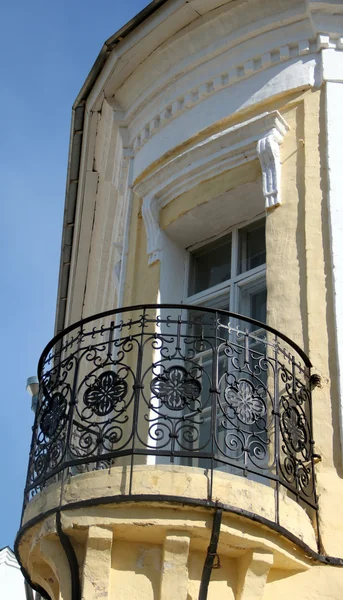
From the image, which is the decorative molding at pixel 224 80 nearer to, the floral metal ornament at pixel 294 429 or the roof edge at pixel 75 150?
the roof edge at pixel 75 150

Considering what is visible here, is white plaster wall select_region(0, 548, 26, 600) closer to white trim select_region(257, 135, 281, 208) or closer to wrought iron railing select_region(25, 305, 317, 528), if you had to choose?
wrought iron railing select_region(25, 305, 317, 528)

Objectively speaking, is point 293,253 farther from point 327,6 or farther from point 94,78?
point 94,78

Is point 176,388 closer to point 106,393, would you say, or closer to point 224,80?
point 106,393

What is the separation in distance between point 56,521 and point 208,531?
3.14 feet

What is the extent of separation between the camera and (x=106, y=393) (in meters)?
7.76

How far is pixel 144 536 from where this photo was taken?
7297 millimetres

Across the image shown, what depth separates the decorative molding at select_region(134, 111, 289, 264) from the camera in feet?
30.5

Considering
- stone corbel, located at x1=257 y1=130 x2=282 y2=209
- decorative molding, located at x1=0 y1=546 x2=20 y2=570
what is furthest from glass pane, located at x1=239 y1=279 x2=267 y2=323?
decorative molding, located at x1=0 y1=546 x2=20 y2=570

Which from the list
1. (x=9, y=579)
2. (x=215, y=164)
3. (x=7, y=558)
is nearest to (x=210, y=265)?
(x=215, y=164)

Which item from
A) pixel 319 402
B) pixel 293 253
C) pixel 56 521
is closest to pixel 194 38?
pixel 293 253

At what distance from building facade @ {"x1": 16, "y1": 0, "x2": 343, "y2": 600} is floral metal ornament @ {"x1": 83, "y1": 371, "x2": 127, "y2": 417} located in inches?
0.5

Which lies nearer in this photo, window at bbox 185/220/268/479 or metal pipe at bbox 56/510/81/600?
metal pipe at bbox 56/510/81/600

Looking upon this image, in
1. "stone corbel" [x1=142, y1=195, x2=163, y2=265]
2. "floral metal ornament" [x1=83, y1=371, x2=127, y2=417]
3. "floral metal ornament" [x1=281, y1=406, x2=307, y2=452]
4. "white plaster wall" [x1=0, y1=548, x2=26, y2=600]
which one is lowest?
"floral metal ornament" [x1=281, y1=406, x2=307, y2=452]

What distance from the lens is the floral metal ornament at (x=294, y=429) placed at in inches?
305
